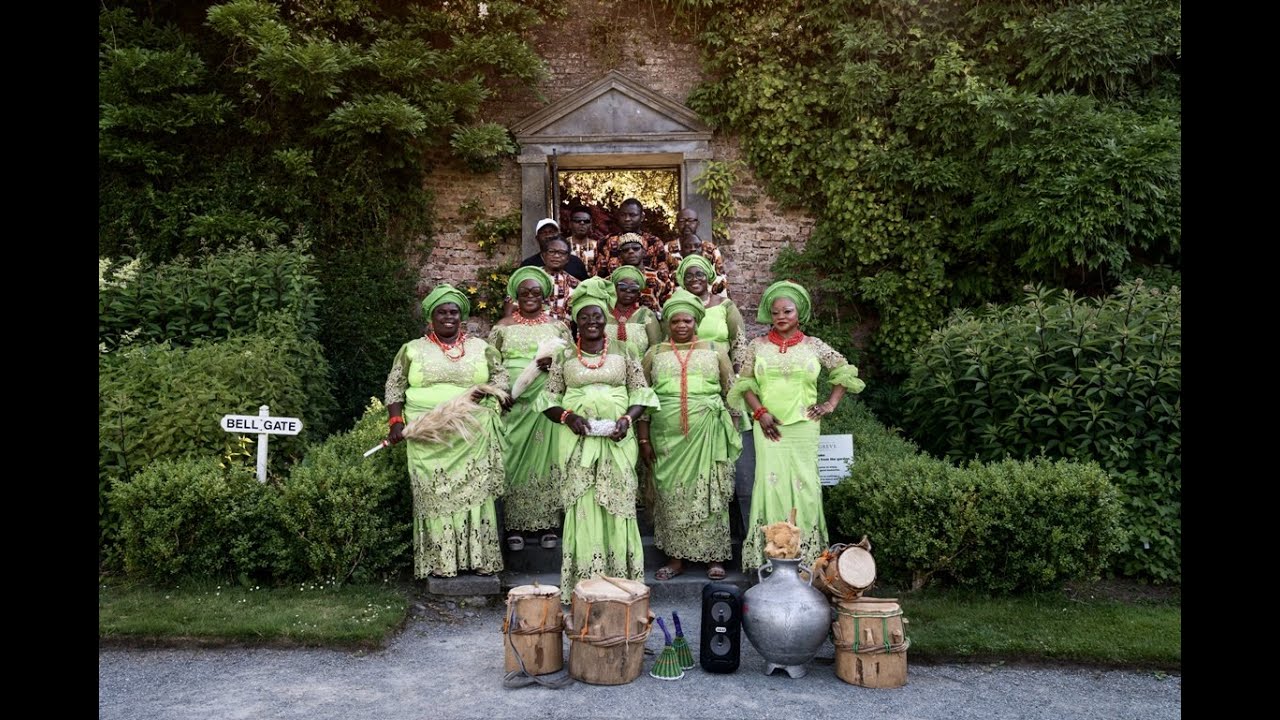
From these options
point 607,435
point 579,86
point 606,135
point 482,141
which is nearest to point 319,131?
point 482,141

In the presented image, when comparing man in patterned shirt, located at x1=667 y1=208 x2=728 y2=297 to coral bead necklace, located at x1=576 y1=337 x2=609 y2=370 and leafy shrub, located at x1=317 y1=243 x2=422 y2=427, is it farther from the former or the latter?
leafy shrub, located at x1=317 y1=243 x2=422 y2=427

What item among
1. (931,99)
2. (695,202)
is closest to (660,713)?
(695,202)

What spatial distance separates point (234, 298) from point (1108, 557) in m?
7.87

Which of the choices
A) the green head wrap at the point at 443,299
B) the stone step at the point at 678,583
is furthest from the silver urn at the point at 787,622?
the green head wrap at the point at 443,299

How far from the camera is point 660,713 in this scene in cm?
430

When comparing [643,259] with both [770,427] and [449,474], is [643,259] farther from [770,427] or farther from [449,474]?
[449,474]

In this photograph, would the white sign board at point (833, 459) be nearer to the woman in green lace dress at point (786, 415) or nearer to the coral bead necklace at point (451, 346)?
the woman in green lace dress at point (786, 415)

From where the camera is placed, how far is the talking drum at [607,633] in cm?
459

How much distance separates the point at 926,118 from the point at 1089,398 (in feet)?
18.0

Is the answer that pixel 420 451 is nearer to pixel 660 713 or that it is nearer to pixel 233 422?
pixel 233 422

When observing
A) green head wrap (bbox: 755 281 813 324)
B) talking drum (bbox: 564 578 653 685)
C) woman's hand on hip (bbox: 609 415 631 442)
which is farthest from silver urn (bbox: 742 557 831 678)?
green head wrap (bbox: 755 281 813 324)

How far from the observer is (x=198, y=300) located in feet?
28.4

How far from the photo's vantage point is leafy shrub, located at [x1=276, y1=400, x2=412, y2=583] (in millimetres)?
5898

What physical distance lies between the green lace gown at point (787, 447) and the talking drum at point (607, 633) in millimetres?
1387
